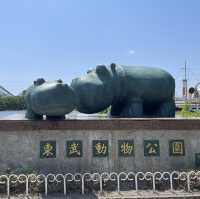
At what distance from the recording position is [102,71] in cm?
620

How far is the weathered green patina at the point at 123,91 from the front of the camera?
595 cm

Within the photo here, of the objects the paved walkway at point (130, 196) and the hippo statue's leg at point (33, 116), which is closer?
the paved walkway at point (130, 196)

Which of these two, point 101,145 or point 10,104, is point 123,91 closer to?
point 101,145

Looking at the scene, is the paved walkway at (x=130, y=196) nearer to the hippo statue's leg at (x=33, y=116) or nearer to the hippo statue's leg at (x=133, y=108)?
the hippo statue's leg at (x=33, y=116)

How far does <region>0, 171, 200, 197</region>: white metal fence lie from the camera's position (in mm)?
4680

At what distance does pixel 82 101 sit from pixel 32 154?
52.2 inches

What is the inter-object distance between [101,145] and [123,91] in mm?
1239

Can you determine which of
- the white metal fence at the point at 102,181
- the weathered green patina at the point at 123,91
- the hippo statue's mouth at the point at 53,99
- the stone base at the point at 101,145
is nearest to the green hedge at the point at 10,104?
the weathered green patina at the point at 123,91

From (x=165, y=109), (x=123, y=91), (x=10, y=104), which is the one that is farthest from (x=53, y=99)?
(x=10, y=104)

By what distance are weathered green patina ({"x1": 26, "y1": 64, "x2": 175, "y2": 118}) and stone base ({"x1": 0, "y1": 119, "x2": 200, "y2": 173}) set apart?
373 mm

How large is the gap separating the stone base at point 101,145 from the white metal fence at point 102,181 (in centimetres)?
34

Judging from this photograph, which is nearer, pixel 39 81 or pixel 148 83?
pixel 39 81

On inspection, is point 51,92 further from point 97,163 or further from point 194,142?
point 194,142

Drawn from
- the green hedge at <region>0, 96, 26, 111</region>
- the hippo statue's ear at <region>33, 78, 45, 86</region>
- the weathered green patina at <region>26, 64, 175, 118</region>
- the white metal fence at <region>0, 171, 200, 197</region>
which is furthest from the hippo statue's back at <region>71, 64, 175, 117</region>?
the green hedge at <region>0, 96, 26, 111</region>
